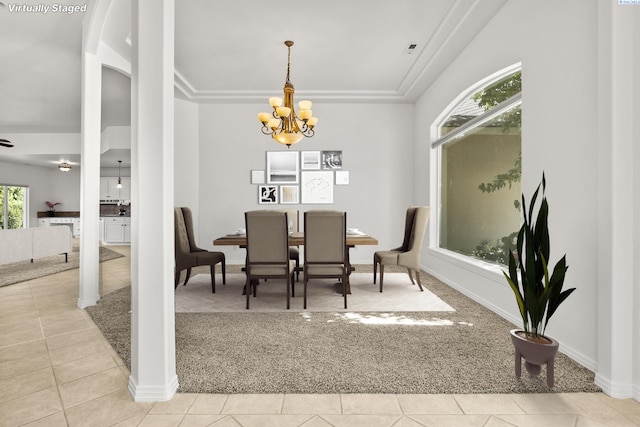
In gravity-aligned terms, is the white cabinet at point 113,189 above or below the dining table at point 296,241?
above

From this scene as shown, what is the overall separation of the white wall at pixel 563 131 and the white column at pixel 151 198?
8.44 feet

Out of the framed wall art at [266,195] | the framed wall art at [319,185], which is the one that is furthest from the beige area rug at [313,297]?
the framed wall art at [319,185]

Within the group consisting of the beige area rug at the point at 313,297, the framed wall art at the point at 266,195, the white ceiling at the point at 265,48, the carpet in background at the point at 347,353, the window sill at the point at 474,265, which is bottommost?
the carpet in background at the point at 347,353

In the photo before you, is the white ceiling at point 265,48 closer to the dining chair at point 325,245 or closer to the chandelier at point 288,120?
the chandelier at point 288,120

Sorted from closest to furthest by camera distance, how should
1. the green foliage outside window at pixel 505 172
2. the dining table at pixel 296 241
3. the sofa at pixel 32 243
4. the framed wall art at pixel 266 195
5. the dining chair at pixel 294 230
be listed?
1. the green foliage outside window at pixel 505 172
2. the dining table at pixel 296 241
3. the dining chair at pixel 294 230
4. the sofa at pixel 32 243
5. the framed wall art at pixel 266 195

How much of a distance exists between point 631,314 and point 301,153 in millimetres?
4727

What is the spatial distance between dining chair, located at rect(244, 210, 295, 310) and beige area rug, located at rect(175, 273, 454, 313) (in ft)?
0.99

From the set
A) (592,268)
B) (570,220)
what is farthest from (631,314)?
(570,220)

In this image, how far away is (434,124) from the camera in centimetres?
491

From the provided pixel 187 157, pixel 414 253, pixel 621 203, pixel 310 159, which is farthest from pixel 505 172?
pixel 187 157

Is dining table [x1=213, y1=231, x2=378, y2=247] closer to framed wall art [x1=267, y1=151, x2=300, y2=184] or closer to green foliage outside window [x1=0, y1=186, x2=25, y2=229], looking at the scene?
framed wall art [x1=267, y1=151, x2=300, y2=184]

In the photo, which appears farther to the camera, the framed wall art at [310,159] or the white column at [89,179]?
the framed wall art at [310,159]

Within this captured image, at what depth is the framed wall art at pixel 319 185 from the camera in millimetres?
5668

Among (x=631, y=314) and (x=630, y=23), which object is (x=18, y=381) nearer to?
(x=631, y=314)
